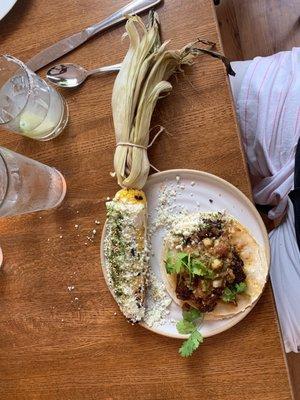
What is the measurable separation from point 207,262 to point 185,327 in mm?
119

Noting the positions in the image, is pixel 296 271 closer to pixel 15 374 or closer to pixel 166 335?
pixel 166 335

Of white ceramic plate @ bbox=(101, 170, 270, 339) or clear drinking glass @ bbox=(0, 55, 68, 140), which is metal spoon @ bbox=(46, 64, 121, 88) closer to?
clear drinking glass @ bbox=(0, 55, 68, 140)

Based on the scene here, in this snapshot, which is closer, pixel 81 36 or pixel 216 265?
pixel 216 265

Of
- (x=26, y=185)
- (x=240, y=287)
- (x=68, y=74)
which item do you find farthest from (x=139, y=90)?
(x=240, y=287)

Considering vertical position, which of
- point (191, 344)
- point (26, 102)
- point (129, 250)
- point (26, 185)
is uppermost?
point (26, 102)

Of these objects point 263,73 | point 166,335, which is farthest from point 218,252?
point 263,73

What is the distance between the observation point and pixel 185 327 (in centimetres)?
85

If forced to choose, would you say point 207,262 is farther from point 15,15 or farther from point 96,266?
point 15,15

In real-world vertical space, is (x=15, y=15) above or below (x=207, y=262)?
above

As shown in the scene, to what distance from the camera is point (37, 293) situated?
3.25ft

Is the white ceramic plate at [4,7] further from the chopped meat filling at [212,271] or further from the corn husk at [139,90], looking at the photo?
the chopped meat filling at [212,271]

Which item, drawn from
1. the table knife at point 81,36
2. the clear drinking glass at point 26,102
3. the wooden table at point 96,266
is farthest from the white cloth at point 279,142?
the clear drinking glass at point 26,102

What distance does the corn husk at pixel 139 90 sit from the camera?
875 mm

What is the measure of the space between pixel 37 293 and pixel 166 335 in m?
0.29
